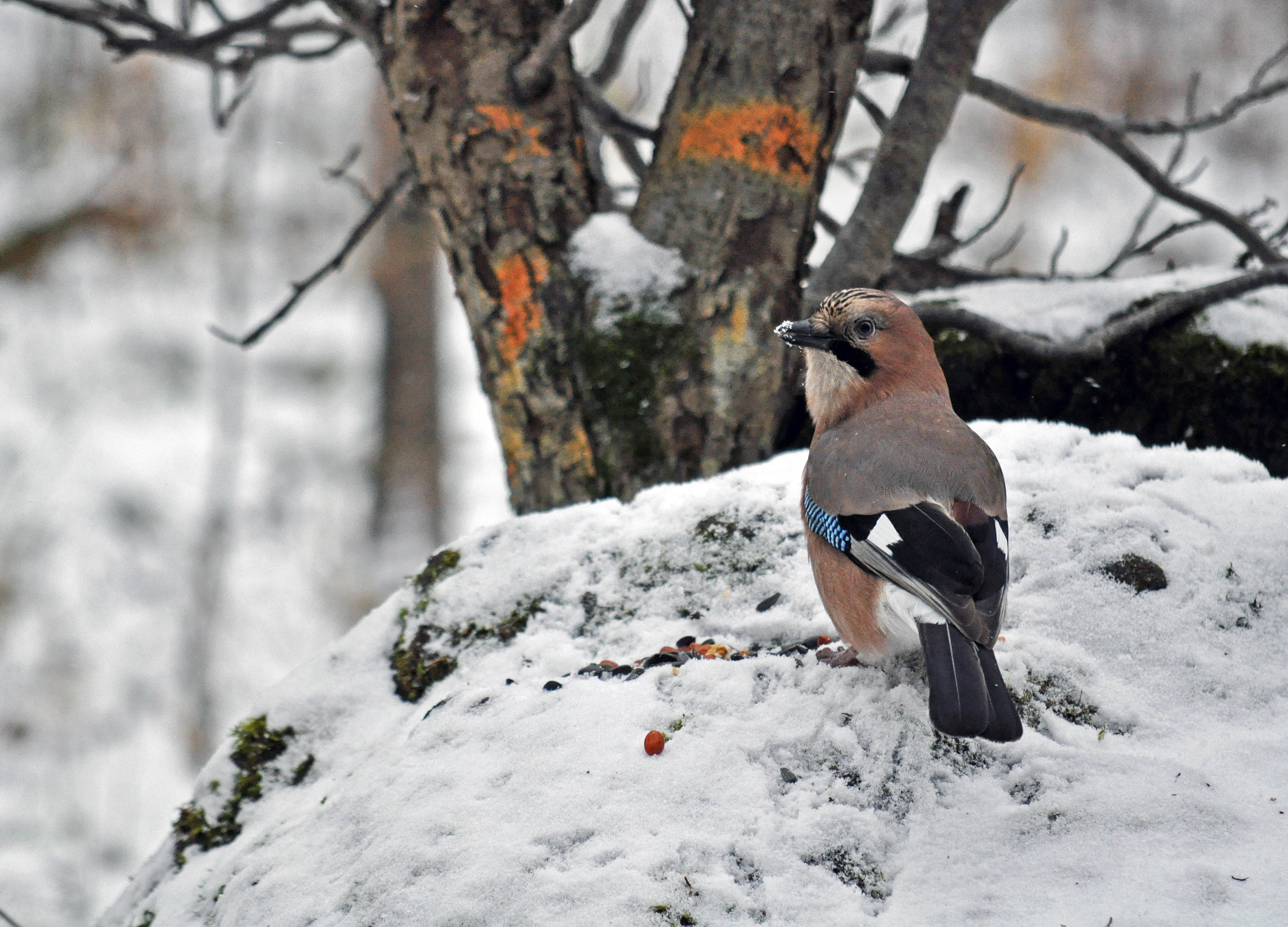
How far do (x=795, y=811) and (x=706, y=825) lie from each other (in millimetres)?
182

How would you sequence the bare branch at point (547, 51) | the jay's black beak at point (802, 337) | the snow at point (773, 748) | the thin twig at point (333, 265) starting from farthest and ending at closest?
the thin twig at point (333, 265) → the bare branch at point (547, 51) → the jay's black beak at point (802, 337) → the snow at point (773, 748)

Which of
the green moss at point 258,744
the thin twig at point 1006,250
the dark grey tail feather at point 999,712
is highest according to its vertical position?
the thin twig at point 1006,250

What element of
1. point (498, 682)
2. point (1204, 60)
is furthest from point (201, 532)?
point (1204, 60)

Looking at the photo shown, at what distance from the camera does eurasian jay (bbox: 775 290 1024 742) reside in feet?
6.81

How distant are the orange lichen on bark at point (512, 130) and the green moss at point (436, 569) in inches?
54.9

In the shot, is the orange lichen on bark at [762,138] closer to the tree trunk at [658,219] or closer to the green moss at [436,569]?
the tree trunk at [658,219]

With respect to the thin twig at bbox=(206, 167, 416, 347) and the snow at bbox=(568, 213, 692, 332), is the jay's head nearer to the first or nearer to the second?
the snow at bbox=(568, 213, 692, 332)

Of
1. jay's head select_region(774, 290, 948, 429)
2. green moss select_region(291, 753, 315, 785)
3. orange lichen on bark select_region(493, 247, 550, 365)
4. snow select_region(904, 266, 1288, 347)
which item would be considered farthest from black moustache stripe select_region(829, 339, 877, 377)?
green moss select_region(291, 753, 315, 785)

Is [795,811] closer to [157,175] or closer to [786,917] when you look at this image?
[786,917]

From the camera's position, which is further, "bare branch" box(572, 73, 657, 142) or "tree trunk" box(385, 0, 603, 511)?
"bare branch" box(572, 73, 657, 142)

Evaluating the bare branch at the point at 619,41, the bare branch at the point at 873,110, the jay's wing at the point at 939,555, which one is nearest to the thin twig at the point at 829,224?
the bare branch at the point at 873,110

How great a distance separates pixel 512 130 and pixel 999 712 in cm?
253

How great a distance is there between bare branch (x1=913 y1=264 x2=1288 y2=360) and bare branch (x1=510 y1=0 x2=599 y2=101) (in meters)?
1.53

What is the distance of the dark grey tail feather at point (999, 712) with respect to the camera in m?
1.90
